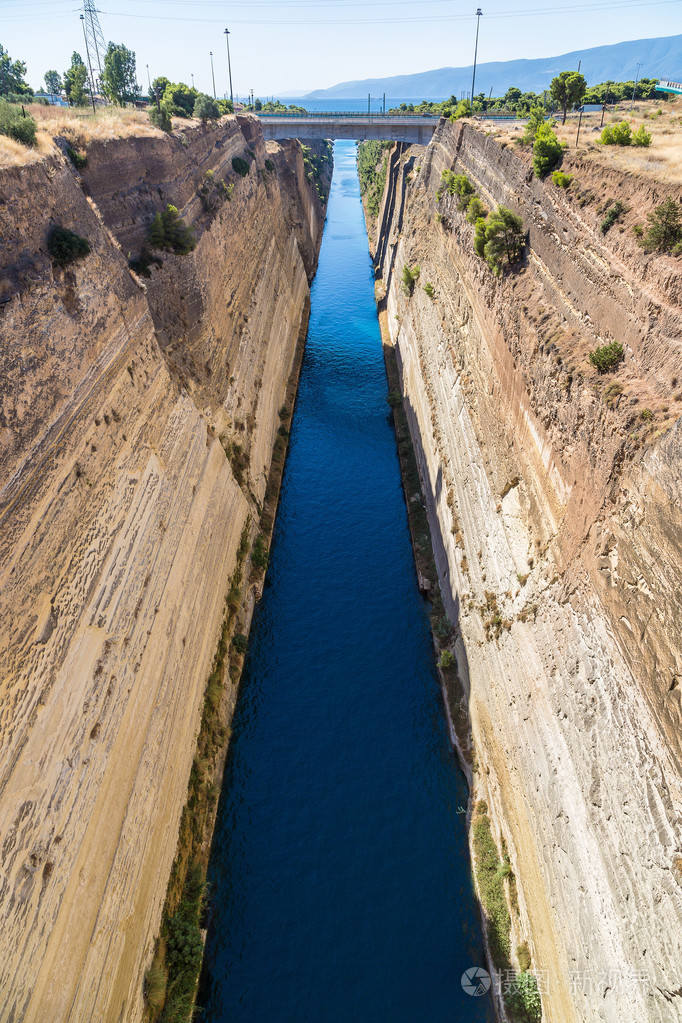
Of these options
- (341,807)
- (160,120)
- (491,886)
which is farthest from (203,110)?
(491,886)

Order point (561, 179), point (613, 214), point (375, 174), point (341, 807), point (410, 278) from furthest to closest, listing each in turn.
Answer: point (375, 174) < point (410, 278) < point (561, 179) < point (341, 807) < point (613, 214)

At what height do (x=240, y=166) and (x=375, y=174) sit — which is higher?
(x=240, y=166)

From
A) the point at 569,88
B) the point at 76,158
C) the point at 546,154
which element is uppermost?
the point at 569,88

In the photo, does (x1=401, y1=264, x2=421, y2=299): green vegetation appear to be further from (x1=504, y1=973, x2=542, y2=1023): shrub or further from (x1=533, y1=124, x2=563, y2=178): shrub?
(x1=504, y1=973, x2=542, y2=1023): shrub

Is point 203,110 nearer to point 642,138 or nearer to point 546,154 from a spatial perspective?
point 546,154

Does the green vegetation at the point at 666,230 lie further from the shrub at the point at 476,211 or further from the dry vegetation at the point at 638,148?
the shrub at the point at 476,211

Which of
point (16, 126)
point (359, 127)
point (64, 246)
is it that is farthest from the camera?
point (359, 127)

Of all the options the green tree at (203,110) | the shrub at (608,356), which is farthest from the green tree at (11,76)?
the shrub at (608,356)
